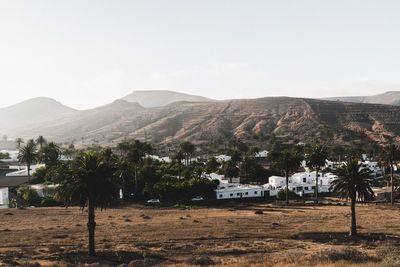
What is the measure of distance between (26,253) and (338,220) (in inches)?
1628

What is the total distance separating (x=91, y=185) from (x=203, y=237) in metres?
15.2

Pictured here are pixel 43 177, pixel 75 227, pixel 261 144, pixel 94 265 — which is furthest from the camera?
pixel 261 144

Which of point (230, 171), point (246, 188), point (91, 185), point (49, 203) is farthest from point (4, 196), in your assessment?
point (91, 185)

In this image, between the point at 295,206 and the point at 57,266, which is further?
the point at 295,206

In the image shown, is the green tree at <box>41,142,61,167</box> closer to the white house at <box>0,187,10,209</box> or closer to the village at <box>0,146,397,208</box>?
the village at <box>0,146,397,208</box>

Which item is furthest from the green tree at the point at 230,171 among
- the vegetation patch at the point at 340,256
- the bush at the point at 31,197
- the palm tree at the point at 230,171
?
the vegetation patch at the point at 340,256

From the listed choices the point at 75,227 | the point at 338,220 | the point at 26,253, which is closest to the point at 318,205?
the point at 338,220

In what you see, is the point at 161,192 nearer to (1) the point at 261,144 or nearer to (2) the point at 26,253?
(2) the point at 26,253

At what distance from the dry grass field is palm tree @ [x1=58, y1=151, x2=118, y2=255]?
471cm

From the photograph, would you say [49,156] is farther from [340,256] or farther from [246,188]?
[340,256]

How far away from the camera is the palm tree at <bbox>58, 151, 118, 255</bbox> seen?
36.7m

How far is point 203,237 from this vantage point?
1786 inches

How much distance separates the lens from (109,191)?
3738 centimetres

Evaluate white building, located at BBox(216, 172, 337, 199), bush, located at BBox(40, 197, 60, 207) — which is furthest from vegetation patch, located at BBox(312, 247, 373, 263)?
bush, located at BBox(40, 197, 60, 207)
